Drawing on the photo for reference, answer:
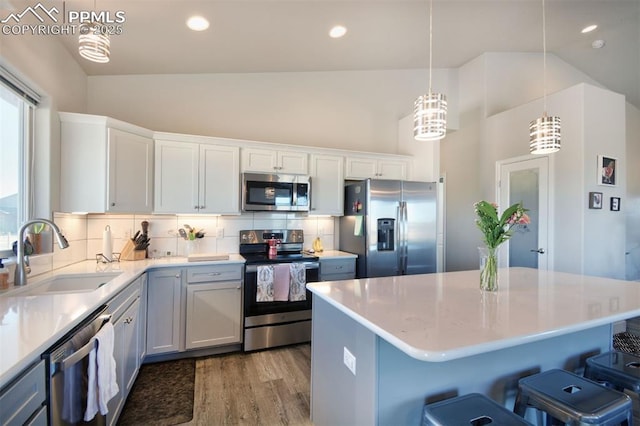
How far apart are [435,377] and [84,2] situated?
124 inches

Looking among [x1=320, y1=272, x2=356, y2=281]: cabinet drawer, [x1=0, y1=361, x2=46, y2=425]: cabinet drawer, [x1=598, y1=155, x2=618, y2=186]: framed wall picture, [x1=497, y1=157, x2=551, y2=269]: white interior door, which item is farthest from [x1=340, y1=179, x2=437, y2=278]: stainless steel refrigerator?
[x1=0, y1=361, x2=46, y2=425]: cabinet drawer

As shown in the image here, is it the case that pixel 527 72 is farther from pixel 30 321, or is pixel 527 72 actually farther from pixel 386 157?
pixel 30 321

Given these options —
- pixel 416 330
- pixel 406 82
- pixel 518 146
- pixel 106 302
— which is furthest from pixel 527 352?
pixel 406 82

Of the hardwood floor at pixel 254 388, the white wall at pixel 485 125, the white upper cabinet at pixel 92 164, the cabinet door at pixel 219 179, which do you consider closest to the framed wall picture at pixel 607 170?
the white wall at pixel 485 125

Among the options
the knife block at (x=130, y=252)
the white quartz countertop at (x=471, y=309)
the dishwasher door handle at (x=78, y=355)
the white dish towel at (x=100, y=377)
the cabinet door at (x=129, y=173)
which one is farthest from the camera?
the knife block at (x=130, y=252)

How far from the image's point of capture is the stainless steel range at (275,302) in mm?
2912

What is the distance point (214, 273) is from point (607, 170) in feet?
14.8

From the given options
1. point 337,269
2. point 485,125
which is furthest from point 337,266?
point 485,125

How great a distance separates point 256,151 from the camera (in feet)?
10.8

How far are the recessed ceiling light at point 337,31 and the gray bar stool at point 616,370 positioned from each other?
10.6 feet

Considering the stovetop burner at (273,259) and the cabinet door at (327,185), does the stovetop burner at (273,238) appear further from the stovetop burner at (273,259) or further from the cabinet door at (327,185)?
the cabinet door at (327,185)

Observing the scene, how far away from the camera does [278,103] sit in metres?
3.77

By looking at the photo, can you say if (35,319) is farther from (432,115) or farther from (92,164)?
(432,115)

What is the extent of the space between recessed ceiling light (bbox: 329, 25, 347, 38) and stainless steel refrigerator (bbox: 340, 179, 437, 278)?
156 cm
